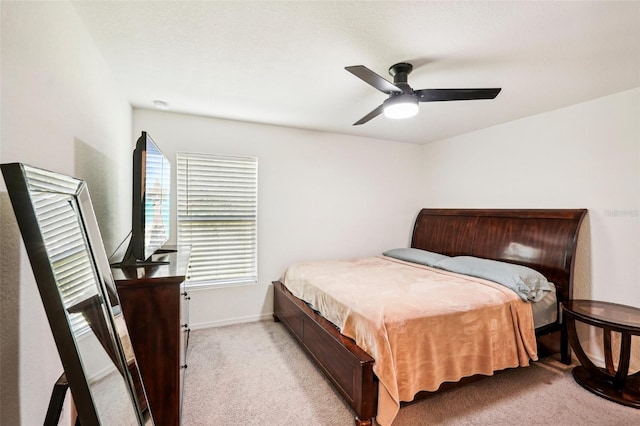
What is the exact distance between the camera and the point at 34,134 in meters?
1.12

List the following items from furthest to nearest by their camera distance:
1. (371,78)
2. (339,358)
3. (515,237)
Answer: (515,237), (339,358), (371,78)

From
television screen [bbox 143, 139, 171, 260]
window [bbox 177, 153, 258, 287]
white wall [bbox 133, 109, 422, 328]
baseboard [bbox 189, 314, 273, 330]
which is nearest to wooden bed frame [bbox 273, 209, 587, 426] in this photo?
baseboard [bbox 189, 314, 273, 330]

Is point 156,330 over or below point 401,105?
below

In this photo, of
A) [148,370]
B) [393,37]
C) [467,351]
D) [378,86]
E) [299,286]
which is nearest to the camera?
[148,370]

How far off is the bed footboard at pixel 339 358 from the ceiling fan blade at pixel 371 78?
1.76m

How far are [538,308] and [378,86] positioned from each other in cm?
237

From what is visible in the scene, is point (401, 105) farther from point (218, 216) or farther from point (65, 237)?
point (218, 216)

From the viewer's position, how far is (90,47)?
179 cm

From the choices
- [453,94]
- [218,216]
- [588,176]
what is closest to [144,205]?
[218,216]

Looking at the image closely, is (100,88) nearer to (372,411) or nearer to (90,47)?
(90,47)

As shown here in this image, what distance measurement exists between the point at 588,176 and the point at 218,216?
389 cm

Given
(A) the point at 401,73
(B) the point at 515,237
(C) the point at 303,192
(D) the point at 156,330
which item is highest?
(A) the point at 401,73

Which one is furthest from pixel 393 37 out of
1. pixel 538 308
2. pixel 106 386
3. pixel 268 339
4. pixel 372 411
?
pixel 268 339

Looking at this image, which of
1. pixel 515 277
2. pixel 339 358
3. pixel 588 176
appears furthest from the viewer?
pixel 588 176
